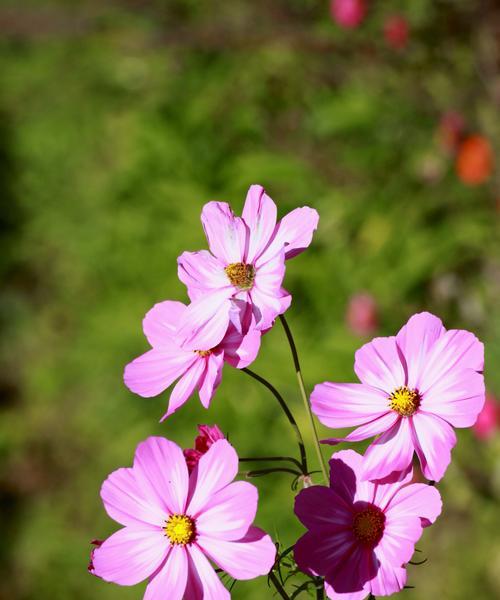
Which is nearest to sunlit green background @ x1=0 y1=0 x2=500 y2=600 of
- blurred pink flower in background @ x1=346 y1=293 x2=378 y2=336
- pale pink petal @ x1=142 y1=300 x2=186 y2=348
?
blurred pink flower in background @ x1=346 y1=293 x2=378 y2=336

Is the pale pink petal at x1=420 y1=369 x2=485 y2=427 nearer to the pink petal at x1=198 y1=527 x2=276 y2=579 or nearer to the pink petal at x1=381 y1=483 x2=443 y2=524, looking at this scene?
the pink petal at x1=381 y1=483 x2=443 y2=524

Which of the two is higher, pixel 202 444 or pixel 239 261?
pixel 239 261

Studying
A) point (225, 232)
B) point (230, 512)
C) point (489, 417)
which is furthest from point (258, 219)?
point (489, 417)

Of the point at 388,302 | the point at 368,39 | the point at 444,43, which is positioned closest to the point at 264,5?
the point at 368,39

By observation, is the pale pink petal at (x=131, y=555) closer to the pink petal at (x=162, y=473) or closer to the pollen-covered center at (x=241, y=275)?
the pink petal at (x=162, y=473)

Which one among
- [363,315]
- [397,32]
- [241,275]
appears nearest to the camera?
[241,275]

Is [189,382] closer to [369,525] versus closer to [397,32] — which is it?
[369,525]
